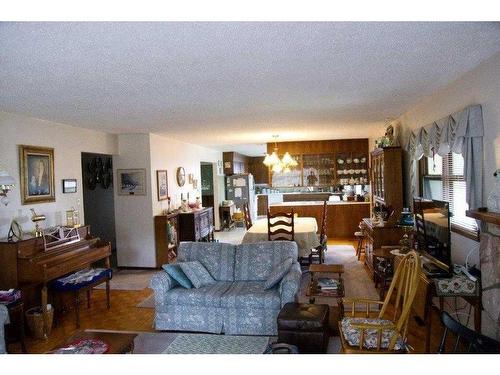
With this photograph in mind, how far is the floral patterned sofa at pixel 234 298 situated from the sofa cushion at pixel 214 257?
1cm

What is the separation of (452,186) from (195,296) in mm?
2970

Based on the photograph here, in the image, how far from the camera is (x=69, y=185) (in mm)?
5582

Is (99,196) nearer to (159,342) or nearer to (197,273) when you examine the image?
(197,273)

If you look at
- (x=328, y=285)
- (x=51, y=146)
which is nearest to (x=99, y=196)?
(x=51, y=146)

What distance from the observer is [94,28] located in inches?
86.0

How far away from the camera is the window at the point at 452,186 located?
12.5 feet

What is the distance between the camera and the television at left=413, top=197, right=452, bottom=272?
345 centimetres

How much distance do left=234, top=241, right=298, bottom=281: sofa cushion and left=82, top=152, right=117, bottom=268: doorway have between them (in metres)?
3.81

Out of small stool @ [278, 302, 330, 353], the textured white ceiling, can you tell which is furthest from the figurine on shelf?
small stool @ [278, 302, 330, 353]

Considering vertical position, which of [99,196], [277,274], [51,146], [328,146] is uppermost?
[328,146]

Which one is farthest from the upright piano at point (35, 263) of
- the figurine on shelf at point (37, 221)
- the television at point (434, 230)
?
the television at point (434, 230)

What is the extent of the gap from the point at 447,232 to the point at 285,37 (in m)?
2.26

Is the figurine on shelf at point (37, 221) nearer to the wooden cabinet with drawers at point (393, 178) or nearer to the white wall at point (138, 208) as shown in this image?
the white wall at point (138, 208)

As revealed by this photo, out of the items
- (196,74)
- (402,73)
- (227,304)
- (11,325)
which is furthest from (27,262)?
(402,73)
